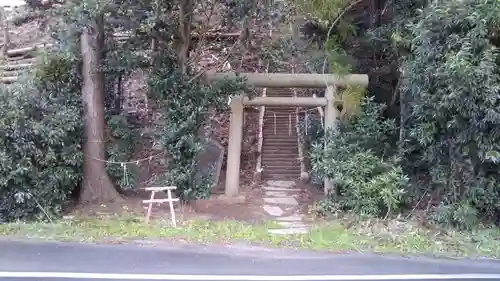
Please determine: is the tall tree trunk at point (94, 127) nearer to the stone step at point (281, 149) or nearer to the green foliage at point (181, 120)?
the green foliage at point (181, 120)

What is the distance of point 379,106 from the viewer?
37.5ft

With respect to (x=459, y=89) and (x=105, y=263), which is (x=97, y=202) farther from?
(x=459, y=89)

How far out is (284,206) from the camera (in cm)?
1202

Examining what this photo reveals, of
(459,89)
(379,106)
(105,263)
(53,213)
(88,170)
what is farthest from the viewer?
(379,106)

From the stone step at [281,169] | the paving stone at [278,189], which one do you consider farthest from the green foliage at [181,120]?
the stone step at [281,169]

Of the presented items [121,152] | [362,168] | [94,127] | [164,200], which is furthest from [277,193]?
[94,127]

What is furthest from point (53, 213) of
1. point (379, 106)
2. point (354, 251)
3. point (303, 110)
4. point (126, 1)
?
point (303, 110)

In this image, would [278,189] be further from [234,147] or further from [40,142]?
[40,142]

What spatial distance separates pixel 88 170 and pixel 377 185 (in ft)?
18.9

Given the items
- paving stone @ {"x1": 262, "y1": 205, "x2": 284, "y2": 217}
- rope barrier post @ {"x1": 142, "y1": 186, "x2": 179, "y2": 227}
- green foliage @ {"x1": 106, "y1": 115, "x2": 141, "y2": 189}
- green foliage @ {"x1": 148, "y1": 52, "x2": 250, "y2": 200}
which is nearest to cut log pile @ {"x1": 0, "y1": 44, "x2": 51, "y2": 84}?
green foliage @ {"x1": 106, "y1": 115, "x2": 141, "y2": 189}

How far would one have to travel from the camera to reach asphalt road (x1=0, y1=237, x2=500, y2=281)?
6.30 metres

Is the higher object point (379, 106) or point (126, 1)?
point (126, 1)

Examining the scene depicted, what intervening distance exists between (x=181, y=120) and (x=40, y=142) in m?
2.64

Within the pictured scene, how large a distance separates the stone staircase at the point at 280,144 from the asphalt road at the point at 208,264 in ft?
24.2
